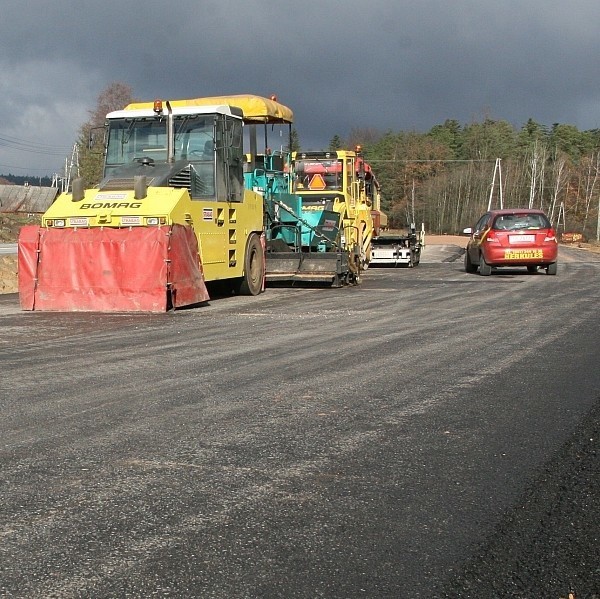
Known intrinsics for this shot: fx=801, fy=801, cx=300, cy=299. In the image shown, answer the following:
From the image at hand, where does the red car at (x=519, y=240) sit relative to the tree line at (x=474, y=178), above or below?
below

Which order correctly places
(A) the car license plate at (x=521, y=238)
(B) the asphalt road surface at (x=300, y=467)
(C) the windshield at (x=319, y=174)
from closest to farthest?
(B) the asphalt road surface at (x=300, y=467) → (A) the car license plate at (x=521, y=238) → (C) the windshield at (x=319, y=174)

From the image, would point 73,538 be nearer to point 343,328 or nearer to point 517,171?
point 343,328

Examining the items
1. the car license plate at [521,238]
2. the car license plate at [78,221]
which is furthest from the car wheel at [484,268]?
the car license plate at [78,221]

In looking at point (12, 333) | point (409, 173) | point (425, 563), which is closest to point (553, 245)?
point (12, 333)

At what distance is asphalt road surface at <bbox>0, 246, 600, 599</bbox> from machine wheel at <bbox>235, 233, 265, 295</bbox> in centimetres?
621

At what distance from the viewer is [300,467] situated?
4273 mm

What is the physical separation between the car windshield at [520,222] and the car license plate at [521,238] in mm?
177

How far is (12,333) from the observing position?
31.6 ft

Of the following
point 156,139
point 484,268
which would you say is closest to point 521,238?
point 484,268

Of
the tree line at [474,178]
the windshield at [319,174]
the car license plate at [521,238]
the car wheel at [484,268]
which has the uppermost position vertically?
the tree line at [474,178]

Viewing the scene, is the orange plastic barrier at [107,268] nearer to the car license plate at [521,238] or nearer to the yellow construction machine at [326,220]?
the yellow construction machine at [326,220]

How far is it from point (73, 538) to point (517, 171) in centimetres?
10434

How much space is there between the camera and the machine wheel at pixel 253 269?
1507 cm

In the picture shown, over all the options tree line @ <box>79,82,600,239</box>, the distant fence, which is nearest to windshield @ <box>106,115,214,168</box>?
the distant fence
